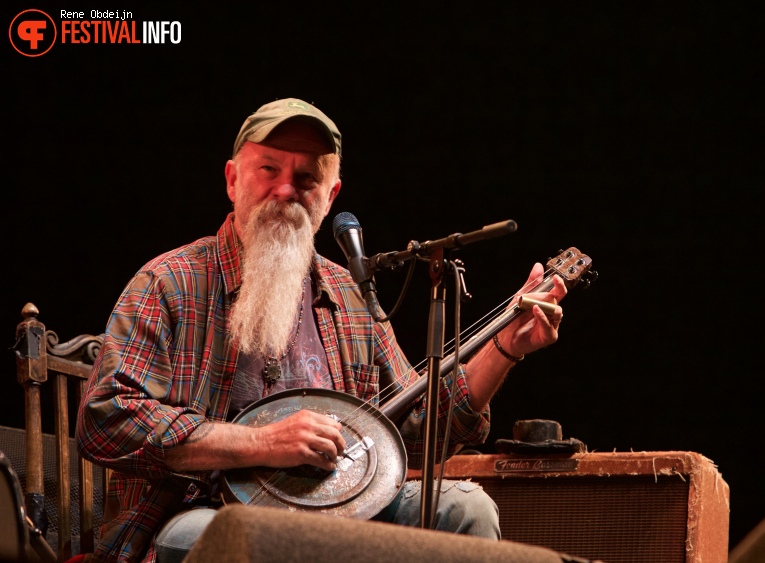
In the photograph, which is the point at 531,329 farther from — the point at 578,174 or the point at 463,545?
the point at 578,174

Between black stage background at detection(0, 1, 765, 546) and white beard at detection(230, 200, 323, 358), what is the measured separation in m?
1.32

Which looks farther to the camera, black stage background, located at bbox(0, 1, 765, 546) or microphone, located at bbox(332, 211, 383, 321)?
black stage background, located at bbox(0, 1, 765, 546)

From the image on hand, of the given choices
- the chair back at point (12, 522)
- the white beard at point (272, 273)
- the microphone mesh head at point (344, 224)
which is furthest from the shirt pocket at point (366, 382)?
the chair back at point (12, 522)

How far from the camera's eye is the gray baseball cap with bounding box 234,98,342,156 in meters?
2.72

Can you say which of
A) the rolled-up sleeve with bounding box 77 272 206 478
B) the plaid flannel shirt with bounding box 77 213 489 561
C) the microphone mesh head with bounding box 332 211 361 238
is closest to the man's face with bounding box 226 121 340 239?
the plaid flannel shirt with bounding box 77 213 489 561

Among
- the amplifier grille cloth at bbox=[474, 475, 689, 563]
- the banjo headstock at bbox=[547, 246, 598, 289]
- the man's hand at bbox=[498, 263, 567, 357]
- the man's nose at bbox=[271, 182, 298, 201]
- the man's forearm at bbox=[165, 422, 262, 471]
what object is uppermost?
the man's nose at bbox=[271, 182, 298, 201]

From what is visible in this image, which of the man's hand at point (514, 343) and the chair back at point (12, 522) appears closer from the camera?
the chair back at point (12, 522)

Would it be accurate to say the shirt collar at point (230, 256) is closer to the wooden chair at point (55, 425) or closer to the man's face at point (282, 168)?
the man's face at point (282, 168)

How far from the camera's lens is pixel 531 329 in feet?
8.35

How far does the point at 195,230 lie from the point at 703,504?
2308mm

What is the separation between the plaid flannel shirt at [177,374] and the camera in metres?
2.30

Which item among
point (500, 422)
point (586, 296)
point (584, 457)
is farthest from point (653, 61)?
point (584, 457)

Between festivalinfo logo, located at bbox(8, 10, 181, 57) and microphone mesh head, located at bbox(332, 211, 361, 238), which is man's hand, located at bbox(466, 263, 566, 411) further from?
festivalinfo logo, located at bbox(8, 10, 181, 57)

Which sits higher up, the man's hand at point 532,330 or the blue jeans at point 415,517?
the man's hand at point 532,330
